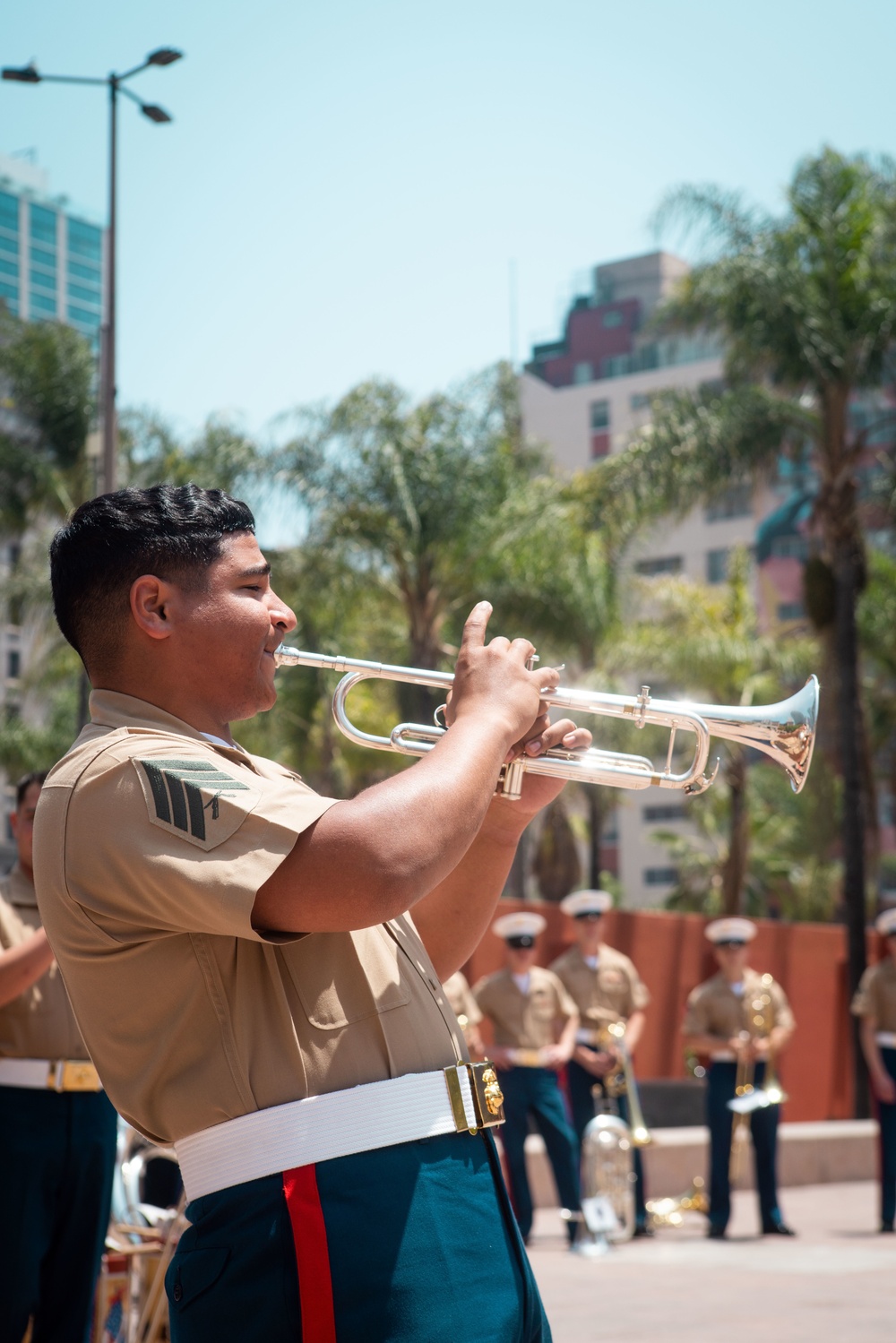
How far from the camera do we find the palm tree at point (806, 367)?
17.9 m

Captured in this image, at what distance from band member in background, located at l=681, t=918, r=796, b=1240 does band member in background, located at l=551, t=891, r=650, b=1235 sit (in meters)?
0.48

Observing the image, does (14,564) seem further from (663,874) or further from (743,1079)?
(663,874)

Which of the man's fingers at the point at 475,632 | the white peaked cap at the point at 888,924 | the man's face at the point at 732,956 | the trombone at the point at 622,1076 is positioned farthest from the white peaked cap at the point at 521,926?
the man's fingers at the point at 475,632

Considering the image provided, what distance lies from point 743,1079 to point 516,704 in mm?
9388

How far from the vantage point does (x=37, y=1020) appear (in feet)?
15.5

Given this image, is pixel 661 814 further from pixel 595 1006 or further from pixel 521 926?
pixel 521 926

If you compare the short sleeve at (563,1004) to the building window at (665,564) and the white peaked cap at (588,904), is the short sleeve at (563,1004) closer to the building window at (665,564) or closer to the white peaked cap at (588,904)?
the white peaked cap at (588,904)

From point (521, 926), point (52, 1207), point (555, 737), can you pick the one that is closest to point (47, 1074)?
point (52, 1207)

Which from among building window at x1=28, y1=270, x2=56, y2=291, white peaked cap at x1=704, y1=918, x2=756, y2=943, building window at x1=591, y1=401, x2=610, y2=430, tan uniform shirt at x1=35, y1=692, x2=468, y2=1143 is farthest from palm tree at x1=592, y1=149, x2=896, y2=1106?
building window at x1=28, y1=270, x2=56, y2=291

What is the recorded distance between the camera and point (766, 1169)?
10.6 meters

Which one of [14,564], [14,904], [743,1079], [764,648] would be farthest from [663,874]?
[14,904]

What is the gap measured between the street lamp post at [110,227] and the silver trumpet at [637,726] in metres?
9.43

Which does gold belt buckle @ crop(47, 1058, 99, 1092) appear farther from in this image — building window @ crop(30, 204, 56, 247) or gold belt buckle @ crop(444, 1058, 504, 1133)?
building window @ crop(30, 204, 56, 247)

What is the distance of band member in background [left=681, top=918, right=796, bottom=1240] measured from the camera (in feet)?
34.4
